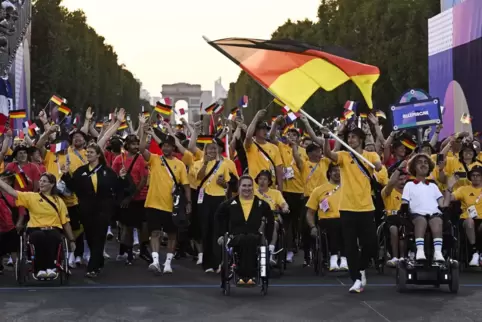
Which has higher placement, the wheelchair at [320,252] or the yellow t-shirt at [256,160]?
the yellow t-shirt at [256,160]

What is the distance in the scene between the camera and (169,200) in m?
13.6

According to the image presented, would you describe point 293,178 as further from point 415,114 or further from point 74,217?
point 74,217

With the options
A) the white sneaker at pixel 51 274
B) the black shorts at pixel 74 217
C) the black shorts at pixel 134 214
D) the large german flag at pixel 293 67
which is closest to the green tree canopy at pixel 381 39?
the black shorts at pixel 134 214

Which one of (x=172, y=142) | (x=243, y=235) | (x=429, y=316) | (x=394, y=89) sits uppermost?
(x=394, y=89)

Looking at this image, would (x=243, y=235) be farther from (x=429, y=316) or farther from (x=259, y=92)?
(x=259, y=92)

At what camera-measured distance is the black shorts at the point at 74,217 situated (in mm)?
13836

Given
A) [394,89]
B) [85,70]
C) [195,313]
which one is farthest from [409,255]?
[85,70]

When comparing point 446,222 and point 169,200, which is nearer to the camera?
point 446,222

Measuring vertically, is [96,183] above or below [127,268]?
above

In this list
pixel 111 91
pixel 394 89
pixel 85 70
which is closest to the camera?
pixel 394 89

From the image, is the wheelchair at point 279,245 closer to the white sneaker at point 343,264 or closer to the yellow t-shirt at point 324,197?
the yellow t-shirt at point 324,197

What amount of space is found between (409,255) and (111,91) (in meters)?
75.6

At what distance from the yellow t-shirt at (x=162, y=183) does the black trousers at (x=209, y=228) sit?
395 millimetres

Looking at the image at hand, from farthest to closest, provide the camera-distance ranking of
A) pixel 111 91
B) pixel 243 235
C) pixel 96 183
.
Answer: pixel 111 91, pixel 96 183, pixel 243 235
